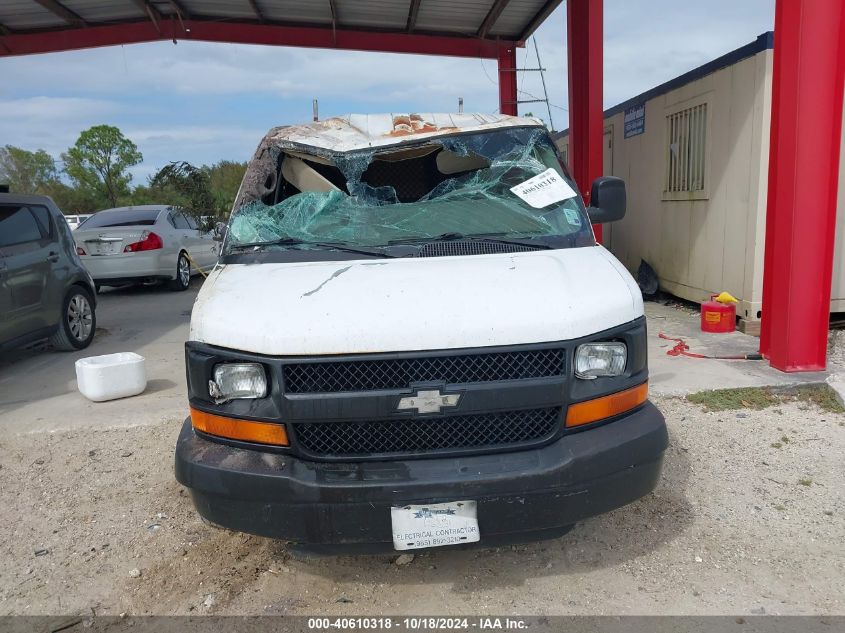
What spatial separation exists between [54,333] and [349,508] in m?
6.03

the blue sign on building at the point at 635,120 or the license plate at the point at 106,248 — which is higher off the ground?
the blue sign on building at the point at 635,120

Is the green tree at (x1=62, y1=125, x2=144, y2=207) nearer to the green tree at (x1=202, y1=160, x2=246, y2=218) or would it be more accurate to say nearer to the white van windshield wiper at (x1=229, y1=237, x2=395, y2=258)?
the green tree at (x1=202, y1=160, x2=246, y2=218)

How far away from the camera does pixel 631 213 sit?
988 centimetres

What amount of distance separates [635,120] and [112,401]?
7700mm

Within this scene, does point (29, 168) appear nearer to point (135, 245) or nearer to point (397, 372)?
point (135, 245)

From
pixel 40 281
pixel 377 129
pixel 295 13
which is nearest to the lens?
pixel 377 129

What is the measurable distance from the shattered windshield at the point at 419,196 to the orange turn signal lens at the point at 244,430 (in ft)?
3.33

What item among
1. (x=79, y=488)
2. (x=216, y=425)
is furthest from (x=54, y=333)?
(x=216, y=425)

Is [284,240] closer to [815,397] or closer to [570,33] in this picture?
[815,397]

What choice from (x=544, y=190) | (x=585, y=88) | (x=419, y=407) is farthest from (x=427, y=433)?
(x=585, y=88)

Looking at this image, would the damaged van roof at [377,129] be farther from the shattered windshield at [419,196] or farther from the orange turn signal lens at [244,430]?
the orange turn signal lens at [244,430]

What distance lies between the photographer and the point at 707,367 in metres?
5.65

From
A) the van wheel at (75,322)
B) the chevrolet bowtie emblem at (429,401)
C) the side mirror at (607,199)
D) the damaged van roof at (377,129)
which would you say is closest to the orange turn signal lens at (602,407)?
the chevrolet bowtie emblem at (429,401)

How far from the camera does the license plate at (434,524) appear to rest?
2402 millimetres
